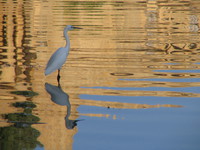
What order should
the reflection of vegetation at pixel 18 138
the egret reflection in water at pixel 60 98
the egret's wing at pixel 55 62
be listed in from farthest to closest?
the egret's wing at pixel 55 62, the egret reflection in water at pixel 60 98, the reflection of vegetation at pixel 18 138

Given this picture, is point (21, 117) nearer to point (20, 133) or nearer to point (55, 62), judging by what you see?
point (20, 133)

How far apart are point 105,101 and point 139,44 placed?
27.2ft

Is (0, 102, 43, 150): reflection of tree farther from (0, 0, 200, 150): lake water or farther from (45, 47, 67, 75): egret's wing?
(45, 47, 67, 75): egret's wing

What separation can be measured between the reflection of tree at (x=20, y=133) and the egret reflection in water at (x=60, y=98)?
56 cm

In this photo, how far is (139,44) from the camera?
18078 millimetres

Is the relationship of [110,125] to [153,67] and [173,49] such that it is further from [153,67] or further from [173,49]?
[173,49]

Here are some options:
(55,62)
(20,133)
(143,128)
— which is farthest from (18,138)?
(55,62)

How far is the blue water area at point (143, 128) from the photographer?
7492 millimetres

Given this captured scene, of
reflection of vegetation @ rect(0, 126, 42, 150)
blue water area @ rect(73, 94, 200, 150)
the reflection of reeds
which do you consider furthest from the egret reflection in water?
reflection of vegetation @ rect(0, 126, 42, 150)

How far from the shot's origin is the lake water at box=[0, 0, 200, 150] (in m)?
7.77

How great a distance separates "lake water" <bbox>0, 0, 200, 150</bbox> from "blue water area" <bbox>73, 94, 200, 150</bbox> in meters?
0.01

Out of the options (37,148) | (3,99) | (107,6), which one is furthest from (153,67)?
(107,6)

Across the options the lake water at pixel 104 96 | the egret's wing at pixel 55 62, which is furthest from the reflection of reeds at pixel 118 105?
the egret's wing at pixel 55 62

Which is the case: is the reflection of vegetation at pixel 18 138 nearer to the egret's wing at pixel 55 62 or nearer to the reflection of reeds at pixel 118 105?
the reflection of reeds at pixel 118 105
